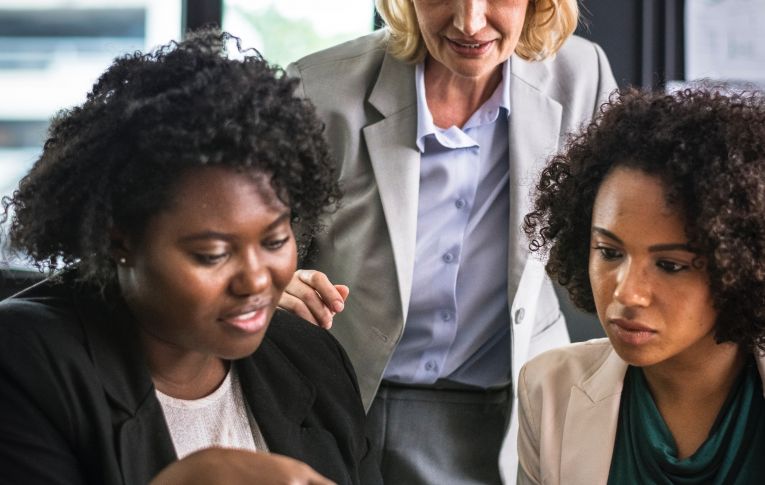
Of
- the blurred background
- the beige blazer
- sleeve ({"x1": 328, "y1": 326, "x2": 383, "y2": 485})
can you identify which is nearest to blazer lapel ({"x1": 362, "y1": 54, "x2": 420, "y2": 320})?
the beige blazer

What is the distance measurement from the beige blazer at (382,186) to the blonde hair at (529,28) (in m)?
0.03

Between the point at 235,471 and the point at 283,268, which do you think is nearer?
the point at 235,471

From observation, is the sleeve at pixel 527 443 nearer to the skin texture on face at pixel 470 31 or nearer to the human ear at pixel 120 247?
the skin texture on face at pixel 470 31

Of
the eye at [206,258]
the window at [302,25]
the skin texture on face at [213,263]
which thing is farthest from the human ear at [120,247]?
the window at [302,25]

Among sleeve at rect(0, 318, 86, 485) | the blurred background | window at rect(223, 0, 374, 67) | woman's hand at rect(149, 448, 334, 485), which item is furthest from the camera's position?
window at rect(223, 0, 374, 67)

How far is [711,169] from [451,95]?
689mm

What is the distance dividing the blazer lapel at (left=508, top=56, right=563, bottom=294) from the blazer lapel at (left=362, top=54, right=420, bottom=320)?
19 cm

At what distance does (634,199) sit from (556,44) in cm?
68

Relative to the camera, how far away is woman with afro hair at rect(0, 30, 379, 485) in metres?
1.30

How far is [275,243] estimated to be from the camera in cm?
137

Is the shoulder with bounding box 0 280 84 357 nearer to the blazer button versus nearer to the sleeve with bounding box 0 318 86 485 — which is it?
the sleeve with bounding box 0 318 86 485

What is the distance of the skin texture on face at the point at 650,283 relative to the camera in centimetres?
154

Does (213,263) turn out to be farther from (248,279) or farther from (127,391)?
(127,391)

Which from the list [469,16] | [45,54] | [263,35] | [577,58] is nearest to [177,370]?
[469,16]
